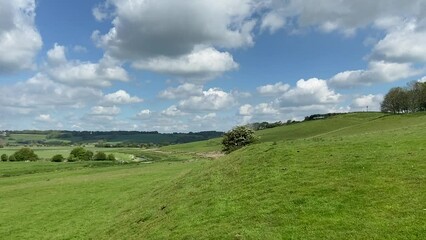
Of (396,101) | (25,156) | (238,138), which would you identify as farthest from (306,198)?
(396,101)

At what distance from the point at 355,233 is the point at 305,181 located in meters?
6.94

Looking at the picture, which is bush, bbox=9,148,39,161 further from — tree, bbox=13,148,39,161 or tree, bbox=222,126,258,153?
tree, bbox=222,126,258,153

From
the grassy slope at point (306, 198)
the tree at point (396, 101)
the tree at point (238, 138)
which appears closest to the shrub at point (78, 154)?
the tree at point (238, 138)

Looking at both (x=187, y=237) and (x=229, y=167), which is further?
(x=229, y=167)

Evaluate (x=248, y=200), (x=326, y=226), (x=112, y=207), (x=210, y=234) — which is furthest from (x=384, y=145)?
(x=112, y=207)

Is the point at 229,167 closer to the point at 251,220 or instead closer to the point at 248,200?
the point at 248,200

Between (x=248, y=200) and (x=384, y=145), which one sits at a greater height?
(x=384, y=145)

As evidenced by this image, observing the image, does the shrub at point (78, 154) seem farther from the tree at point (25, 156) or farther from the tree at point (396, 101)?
the tree at point (396, 101)

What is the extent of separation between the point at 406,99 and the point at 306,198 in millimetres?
174709

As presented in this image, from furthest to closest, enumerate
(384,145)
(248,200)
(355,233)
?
1. (384,145)
2. (248,200)
3. (355,233)

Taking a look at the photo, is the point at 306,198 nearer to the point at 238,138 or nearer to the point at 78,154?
the point at 238,138

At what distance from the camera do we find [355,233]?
50.4 ft

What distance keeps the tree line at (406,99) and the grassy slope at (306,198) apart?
156114 mm

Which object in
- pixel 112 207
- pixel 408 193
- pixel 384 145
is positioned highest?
pixel 384 145
